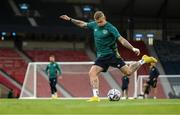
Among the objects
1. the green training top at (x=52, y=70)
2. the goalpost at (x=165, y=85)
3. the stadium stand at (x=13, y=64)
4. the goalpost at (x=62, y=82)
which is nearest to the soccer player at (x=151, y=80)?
the goalpost at (x=165, y=85)

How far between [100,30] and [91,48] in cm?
2493

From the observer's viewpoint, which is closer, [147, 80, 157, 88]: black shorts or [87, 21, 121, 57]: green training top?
[87, 21, 121, 57]: green training top

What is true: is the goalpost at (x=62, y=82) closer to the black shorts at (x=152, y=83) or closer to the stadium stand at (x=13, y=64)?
the black shorts at (x=152, y=83)

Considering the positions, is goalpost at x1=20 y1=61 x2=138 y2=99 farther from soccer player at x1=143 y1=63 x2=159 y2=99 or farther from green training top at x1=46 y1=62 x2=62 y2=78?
green training top at x1=46 y1=62 x2=62 y2=78

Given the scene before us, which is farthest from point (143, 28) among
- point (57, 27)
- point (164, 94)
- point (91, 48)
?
point (164, 94)

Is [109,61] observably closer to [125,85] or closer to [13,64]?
[125,85]

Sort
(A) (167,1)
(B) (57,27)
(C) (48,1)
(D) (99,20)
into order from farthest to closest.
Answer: (A) (167,1), (C) (48,1), (B) (57,27), (D) (99,20)

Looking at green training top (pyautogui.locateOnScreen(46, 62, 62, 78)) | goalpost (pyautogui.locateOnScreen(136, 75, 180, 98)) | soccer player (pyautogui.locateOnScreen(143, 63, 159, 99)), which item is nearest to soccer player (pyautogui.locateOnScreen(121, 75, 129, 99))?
soccer player (pyautogui.locateOnScreen(143, 63, 159, 99))

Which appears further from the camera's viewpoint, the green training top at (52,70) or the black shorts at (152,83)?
the black shorts at (152,83)

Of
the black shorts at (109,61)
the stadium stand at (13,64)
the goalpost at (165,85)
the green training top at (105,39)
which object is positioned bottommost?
the goalpost at (165,85)

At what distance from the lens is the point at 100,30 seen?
13727 millimetres

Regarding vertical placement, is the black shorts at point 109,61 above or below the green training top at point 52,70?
above

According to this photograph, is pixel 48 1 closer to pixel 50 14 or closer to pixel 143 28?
pixel 50 14

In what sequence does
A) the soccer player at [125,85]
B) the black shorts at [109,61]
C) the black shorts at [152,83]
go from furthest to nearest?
1. the black shorts at [152,83]
2. the soccer player at [125,85]
3. the black shorts at [109,61]
